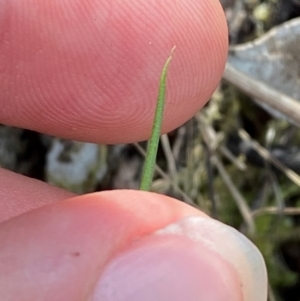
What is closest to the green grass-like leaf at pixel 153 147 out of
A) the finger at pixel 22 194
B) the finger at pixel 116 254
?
the finger at pixel 116 254

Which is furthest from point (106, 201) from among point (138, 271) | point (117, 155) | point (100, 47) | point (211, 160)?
point (211, 160)

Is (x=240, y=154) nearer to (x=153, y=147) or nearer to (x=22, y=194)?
(x=22, y=194)

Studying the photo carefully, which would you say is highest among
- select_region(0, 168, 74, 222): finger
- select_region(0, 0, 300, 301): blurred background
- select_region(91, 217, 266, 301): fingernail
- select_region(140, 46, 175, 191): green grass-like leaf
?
select_region(140, 46, 175, 191): green grass-like leaf

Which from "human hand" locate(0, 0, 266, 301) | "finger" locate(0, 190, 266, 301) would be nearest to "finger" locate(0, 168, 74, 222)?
"human hand" locate(0, 0, 266, 301)

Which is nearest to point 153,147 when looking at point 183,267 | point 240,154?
point 183,267

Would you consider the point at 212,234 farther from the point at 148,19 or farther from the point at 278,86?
the point at 278,86

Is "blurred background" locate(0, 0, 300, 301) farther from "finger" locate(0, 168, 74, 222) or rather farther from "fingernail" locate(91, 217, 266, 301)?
"fingernail" locate(91, 217, 266, 301)
